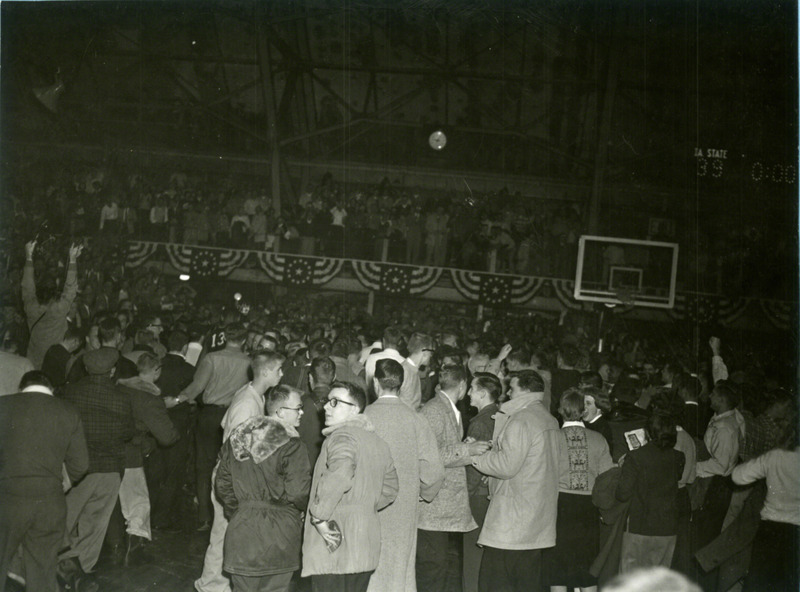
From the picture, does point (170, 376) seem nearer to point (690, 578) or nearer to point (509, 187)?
point (690, 578)

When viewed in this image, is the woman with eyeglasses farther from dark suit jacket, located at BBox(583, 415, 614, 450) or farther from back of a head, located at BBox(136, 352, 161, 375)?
back of a head, located at BBox(136, 352, 161, 375)

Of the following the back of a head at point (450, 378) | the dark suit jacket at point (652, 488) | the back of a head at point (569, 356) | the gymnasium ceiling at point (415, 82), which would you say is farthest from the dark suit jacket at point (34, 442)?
the gymnasium ceiling at point (415, 82)

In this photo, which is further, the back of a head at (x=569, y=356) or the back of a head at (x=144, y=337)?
the back of a head at (x=569, y=356)

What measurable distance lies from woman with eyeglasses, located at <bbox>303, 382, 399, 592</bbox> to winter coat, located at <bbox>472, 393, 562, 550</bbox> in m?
0.87

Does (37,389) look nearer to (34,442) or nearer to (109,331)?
(34,442)

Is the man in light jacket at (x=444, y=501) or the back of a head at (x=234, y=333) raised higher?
the back of a head at (x=234, y=333)

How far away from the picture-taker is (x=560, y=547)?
5.55 metres

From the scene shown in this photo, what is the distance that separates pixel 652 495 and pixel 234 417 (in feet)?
9.45

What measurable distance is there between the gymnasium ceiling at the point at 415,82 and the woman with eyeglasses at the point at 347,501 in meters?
15.1

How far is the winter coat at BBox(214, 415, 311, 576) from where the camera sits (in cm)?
443

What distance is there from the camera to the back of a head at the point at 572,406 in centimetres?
559

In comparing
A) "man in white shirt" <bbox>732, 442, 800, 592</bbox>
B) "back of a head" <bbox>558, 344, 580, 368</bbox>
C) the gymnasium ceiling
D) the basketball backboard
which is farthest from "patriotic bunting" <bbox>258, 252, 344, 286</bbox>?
"man in white shirt" <bbox>732, 442, 800, 592</bbox>

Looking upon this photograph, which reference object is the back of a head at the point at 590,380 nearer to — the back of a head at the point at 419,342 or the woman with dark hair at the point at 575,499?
the woman with dark hair at the point at 575,499

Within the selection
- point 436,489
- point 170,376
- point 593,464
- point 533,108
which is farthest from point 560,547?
point 533,108
